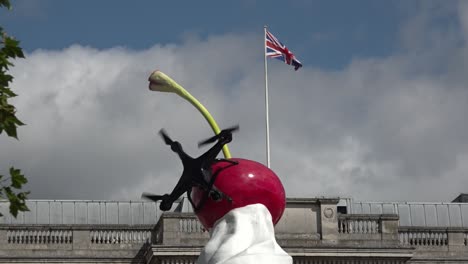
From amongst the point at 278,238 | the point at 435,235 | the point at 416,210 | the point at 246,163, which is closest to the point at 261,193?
the point at 246,163

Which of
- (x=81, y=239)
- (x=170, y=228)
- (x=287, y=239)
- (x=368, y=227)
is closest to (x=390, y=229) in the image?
(x=368, y=227)

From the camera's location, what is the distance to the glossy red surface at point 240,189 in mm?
27859

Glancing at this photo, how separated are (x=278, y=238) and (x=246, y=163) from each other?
2861cm

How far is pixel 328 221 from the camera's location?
2283 inches

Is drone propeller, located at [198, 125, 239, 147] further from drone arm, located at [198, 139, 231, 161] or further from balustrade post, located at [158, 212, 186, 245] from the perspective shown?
balustrade post, located at [158, 212, 186, 245]

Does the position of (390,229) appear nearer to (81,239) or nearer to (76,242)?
(81,239)

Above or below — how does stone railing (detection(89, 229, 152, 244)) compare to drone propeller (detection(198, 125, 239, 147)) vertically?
above

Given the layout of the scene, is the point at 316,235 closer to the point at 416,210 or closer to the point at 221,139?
the point at 416,210

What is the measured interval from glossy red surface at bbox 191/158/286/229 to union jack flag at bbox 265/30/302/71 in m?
30.4

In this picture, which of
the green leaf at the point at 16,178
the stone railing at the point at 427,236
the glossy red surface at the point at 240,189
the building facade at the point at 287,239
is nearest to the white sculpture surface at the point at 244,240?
the glossy red surface at the point at 240,189

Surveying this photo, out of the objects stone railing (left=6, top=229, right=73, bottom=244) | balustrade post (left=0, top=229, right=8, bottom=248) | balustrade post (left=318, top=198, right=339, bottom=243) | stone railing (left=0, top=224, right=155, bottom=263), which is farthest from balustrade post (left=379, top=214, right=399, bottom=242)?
balustrade post (left=0, top=229, right=8, bottom=248)

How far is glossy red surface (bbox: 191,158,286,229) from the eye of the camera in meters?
27.9

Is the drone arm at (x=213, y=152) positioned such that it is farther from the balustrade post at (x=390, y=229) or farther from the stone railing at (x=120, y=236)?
the stone railing at (x=120, y=236)

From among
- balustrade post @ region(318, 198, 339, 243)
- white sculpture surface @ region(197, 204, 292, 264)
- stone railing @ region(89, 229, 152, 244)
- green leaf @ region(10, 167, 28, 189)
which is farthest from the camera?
stone railing @ region(89, 229, 152, 244)
